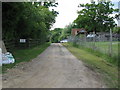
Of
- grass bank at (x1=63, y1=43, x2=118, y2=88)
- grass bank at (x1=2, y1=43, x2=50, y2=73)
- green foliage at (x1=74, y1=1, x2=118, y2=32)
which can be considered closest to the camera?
grass bank at (x1=63, y1=43, x2=118, y2=88)

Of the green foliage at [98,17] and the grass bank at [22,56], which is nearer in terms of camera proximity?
the grass bank at [22,56]

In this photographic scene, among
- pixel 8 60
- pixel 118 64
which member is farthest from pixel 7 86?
Answer: pixel 118 64

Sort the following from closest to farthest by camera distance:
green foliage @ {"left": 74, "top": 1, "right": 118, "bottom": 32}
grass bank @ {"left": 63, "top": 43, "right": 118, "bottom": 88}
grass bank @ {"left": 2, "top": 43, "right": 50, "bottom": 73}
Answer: grass bank @ {"left": 63, "top": 43, "right": 118, "bottom": 88} < grass bank @ {"left": 2, "top": 43, "right": 50, "bottom": 73} < green foliage @ {"left": 74, "top": 1, "right": 118, "bottom": 32}

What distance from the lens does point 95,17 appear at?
171 feet

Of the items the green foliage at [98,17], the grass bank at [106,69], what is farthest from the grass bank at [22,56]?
the green foliage at [98,17]

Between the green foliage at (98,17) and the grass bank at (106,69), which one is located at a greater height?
the green foliage at (98,17)

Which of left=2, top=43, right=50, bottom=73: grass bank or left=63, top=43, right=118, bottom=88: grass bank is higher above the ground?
left=2, top=43, right=50, bottom=73: grass bank

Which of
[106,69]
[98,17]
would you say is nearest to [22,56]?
[106,69]

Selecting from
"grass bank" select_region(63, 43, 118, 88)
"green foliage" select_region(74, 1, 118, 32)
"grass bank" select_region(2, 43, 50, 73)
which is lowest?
"grass bank" select_region(63, 43, 118, 88)

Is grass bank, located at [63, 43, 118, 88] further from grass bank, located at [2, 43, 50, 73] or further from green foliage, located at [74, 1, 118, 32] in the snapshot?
green foliage, located at [74, 1, 118, 32]

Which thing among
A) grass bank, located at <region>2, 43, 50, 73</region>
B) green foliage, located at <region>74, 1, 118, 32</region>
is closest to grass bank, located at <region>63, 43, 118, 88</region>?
grass bank, located at <region>2, 43, 50, 73</region>

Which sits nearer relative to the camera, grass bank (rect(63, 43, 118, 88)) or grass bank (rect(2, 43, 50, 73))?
grass bank (rect(63, 43, 118, 88))

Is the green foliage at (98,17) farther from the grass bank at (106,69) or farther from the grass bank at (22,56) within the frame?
the grass bank at (106,69)

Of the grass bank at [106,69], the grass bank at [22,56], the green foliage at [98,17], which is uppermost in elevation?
the green foliage at [98,17]
